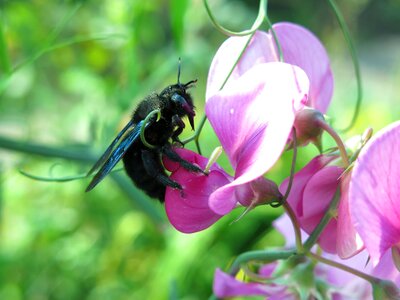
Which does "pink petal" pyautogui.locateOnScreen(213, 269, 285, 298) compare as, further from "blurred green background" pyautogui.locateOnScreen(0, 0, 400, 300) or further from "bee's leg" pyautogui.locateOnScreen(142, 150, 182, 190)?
"blurred green background" pyautogui.locateOnScreen(0, 0, 400, 300)

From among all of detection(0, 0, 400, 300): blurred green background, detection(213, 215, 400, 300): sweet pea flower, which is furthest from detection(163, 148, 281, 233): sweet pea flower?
detection(0, 0, 400, 300): blurred green background

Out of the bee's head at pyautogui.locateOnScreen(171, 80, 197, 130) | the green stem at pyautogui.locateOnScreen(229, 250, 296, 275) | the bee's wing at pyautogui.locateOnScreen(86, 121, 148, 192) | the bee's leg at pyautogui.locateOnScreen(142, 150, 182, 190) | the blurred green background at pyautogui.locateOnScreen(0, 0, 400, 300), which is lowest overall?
the blurred green background at pyautogui.locateOnScreen(0, 0, 400, 300)

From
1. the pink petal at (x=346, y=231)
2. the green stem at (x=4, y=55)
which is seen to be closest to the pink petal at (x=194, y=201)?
the pink petal at (x=346, y=231)

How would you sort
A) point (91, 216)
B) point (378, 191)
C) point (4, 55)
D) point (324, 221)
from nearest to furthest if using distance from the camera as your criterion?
point (378, 191)
point (324, 221)
point (4, 55)
point (91, 216)

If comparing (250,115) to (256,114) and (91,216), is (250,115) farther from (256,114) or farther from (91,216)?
(91,216)

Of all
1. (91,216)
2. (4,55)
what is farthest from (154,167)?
(91,216)

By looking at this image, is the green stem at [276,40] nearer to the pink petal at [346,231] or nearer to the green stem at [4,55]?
the pink petal at [346,231]
